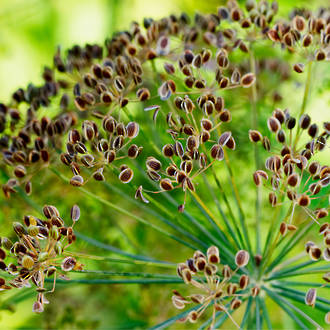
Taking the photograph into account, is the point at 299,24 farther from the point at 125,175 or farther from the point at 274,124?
the point at 125,175

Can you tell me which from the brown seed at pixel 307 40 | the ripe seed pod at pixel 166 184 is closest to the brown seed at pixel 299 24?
the brown seed at pixel 307 40

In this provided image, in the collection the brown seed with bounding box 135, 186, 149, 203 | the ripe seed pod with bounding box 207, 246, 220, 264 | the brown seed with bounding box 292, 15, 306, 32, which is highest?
the brown seed with bounding box 292, 15, 306, 32

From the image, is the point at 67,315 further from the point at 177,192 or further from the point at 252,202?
the point at 252,202

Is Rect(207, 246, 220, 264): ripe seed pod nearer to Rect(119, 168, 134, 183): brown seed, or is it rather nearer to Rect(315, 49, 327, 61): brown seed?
Rect(119, 168, 134, 183): brown seed

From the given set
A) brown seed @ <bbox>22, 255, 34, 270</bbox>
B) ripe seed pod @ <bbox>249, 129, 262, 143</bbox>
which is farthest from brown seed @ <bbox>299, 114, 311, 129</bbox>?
brown seed @ <bbox>22, 255, 34, 270</bbox>

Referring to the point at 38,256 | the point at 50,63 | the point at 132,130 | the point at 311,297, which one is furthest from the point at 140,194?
the point at 50,63

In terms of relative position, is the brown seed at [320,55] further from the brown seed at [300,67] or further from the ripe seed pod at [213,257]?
the ripe seed pod at [213,257]

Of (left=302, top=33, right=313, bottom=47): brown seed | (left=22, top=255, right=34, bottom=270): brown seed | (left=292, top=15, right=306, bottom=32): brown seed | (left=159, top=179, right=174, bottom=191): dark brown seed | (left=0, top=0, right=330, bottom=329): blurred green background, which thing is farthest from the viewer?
(left=0, top=0, right=330, bottom=329): blurred green background

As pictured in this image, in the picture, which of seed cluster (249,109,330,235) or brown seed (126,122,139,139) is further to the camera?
brown seed (126,122,139,139)
